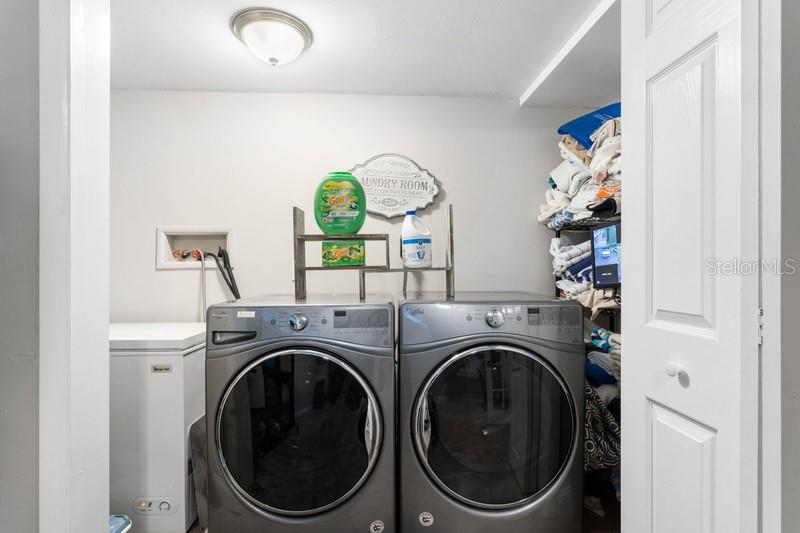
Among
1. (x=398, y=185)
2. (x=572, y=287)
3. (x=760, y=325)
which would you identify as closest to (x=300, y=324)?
(x=398, y=185)

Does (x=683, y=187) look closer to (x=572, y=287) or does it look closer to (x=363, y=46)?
(x=572, y=287)

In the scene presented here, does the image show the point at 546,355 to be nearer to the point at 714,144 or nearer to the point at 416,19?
the point at 714,144

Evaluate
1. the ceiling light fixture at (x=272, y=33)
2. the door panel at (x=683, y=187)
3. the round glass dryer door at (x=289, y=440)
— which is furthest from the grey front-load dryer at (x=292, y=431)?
the ceiling light fixture at (x=272, y=33)

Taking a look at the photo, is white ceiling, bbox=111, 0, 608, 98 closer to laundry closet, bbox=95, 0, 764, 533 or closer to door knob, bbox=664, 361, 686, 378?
laundry closet, bbox=95, 0, 764, 533

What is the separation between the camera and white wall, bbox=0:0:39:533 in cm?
85

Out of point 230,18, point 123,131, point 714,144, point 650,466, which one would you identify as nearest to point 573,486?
point 650,466

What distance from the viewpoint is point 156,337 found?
1.59m

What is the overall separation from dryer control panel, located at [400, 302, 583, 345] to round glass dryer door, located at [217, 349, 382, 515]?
1.01ft

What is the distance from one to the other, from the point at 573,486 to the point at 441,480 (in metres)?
0.51

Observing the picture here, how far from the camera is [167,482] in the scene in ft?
4.93

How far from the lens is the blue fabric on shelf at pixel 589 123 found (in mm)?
1849

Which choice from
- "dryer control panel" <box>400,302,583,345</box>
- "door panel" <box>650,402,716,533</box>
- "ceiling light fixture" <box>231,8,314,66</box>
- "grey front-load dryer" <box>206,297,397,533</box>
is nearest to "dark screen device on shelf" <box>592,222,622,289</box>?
"dryer control panel" <box>400,302,583,345</box>

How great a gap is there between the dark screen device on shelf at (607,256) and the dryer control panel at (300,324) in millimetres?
847

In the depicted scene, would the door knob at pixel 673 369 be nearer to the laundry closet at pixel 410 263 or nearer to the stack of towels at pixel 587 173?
the laundry closet at pixel 410 263
